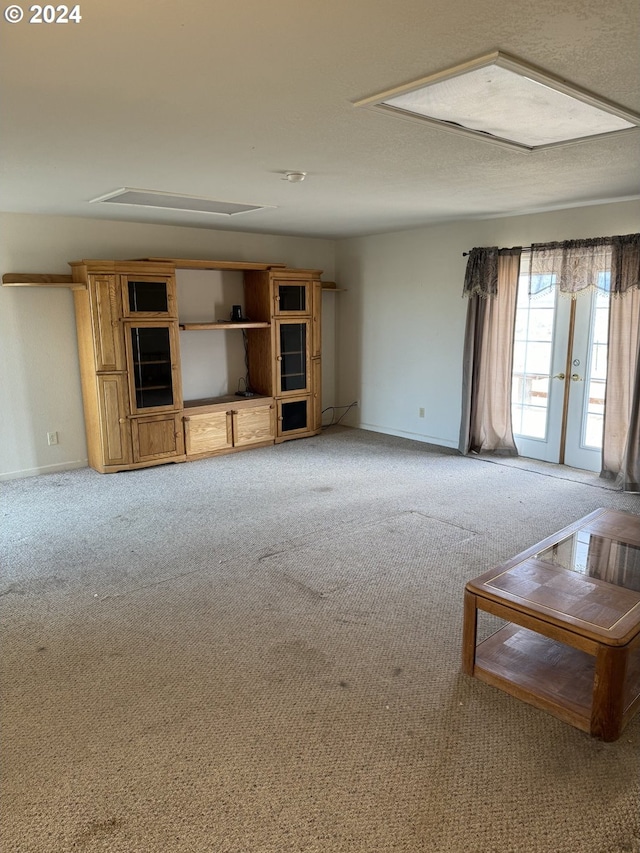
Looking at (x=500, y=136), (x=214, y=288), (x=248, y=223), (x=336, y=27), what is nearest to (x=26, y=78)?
(x=336, y=27)

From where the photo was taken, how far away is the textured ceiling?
162cm

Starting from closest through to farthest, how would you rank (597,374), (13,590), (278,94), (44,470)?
(278,94) → (13,590) → (597,374) → (44,470)

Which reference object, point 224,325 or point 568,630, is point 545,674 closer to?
point 568,630

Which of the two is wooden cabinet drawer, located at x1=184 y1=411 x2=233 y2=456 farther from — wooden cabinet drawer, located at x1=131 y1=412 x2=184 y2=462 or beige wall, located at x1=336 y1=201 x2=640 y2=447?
beige wall, located at x1=336 y1=201 x2=640 y2=447

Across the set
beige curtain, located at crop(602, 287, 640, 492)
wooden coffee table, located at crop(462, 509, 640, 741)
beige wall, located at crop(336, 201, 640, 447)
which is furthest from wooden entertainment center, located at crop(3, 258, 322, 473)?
wooden coffee table, located at crop(462, 509, 640, 741)

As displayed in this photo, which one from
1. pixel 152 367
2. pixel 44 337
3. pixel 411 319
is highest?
pixel 411 319

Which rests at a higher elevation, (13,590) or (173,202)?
(173,202)

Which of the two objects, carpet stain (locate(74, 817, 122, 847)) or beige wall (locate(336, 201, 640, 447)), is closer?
carpet stain (locate(74, 817, 122, 847))

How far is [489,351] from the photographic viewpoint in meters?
5.67

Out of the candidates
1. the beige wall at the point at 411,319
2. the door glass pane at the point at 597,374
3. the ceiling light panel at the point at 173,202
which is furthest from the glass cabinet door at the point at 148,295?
the door glass pane at the point at 597,374

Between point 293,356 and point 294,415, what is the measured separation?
2.20 feet

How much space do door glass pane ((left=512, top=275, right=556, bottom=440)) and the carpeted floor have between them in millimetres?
1325

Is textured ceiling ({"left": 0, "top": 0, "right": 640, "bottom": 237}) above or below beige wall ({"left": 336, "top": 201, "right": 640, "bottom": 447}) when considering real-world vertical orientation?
above

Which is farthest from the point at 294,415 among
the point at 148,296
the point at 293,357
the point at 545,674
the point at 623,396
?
the point at 545,674
